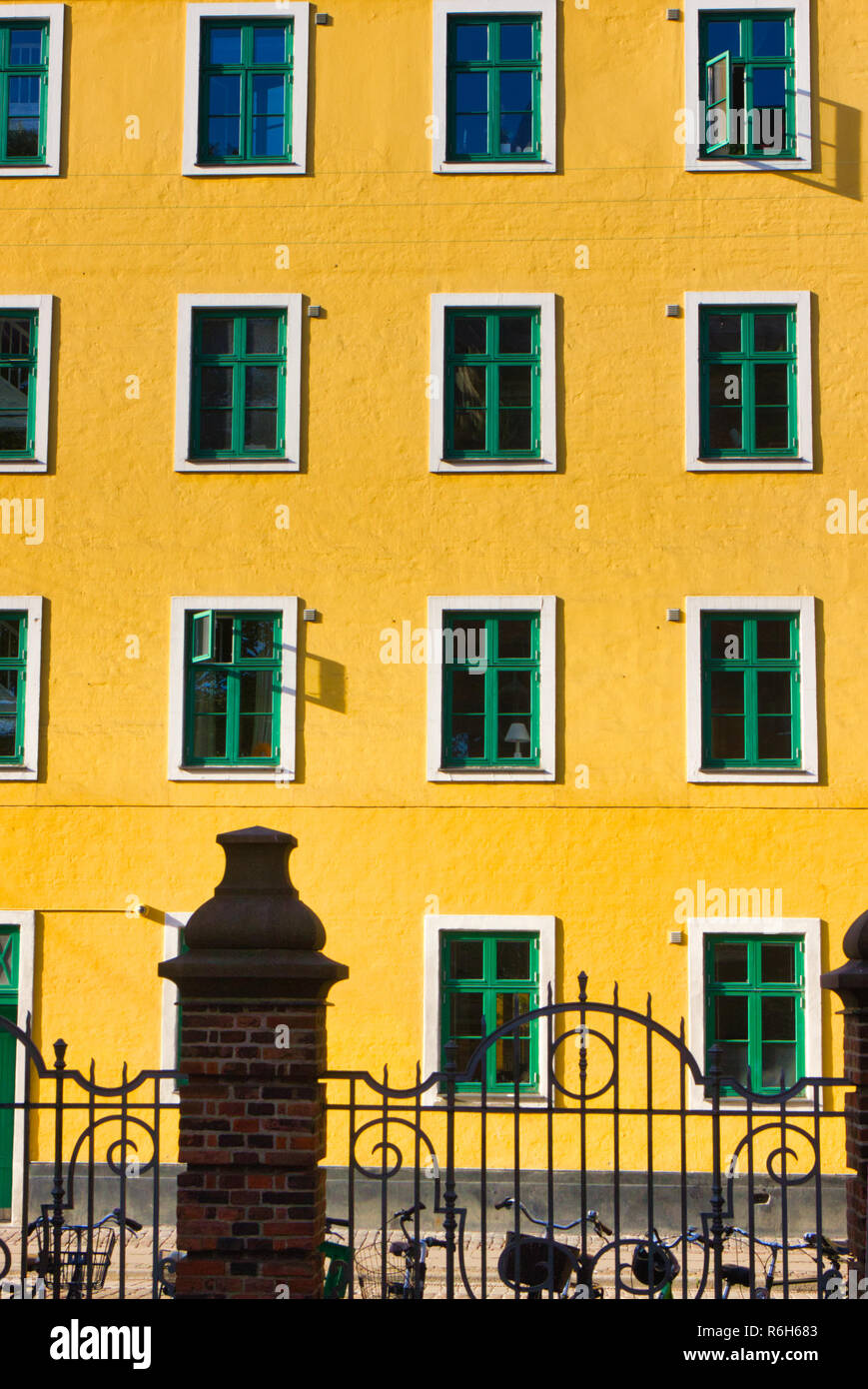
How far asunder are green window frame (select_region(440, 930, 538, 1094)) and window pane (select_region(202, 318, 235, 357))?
6.87 metres

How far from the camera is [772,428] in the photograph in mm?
17375

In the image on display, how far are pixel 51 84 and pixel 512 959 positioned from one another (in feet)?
36.0

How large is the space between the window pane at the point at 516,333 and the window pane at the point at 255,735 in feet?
15.9

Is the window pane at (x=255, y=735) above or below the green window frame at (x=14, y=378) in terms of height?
below

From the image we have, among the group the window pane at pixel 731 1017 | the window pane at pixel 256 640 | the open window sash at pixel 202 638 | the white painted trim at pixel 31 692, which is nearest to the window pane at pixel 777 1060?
the window pane at pixel 731 1017

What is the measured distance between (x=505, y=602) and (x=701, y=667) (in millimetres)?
2184

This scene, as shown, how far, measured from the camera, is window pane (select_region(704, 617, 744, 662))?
56.0 ft

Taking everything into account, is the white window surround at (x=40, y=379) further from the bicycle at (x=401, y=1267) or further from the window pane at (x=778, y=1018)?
the window pane at (x=778, y=1018)

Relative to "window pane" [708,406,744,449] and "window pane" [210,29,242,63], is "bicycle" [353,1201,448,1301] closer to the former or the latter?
"window pane" [708,406,744,449]

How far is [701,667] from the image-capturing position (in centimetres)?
1695

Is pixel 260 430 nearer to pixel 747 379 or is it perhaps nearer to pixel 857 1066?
pixel 747 379

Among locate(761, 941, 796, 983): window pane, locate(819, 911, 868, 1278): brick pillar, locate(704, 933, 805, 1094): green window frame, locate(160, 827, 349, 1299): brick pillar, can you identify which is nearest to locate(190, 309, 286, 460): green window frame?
locate(704, 933, 805, 1094): green window frame

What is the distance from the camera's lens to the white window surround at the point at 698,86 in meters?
17.5

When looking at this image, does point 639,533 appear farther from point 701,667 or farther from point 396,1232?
point 396,1232
